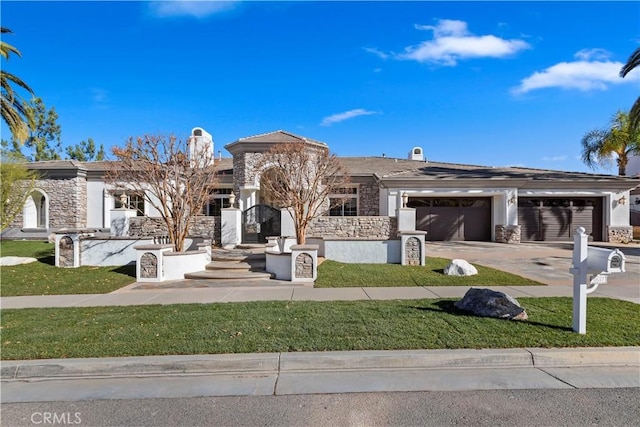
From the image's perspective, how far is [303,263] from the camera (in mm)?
9328

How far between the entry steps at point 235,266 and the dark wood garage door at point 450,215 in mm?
11047

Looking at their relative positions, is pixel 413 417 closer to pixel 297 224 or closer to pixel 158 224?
pixel 297 224

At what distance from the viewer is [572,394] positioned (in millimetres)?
3557

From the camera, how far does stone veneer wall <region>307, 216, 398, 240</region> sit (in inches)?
534

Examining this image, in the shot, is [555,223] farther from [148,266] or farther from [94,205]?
[94,205]

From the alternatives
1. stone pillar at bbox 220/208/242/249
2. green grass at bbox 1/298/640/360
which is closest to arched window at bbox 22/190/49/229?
stone pillar at bbox 220/208/242/249

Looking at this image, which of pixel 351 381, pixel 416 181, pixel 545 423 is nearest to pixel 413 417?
pixel 351 381

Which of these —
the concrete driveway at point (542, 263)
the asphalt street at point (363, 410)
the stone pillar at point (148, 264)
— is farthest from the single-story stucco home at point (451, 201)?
the asphalt street at point (363, 410)

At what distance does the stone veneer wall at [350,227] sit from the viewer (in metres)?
13.6

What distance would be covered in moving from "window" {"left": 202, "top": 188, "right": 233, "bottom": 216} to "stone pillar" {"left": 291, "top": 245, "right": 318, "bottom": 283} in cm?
1020

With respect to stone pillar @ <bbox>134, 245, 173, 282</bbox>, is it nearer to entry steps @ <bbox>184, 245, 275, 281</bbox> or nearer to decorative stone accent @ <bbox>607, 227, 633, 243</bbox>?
entry steps @ <bbox>184, 245, 275, 281</bbox>

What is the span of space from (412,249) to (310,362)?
25.3ft

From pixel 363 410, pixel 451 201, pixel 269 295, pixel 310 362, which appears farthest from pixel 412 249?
pixel 451 201

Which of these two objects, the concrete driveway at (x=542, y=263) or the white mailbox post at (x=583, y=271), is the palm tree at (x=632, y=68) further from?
the white mailbox post at (x=583, y=271)
